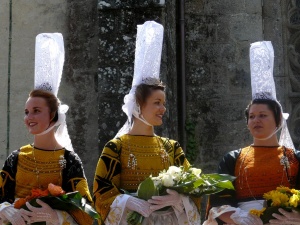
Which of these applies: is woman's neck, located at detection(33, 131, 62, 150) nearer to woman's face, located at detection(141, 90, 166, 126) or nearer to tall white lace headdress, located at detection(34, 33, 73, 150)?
tall white lace headdress, located at detection(34, 33, 73, 150)

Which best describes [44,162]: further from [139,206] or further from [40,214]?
[139,206]

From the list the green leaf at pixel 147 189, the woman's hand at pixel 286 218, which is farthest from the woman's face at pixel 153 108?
the woman's hand at pixel 286 218

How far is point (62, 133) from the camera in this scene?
5207 mm

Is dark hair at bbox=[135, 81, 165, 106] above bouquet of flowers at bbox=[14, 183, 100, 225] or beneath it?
above

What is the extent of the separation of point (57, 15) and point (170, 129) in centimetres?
180

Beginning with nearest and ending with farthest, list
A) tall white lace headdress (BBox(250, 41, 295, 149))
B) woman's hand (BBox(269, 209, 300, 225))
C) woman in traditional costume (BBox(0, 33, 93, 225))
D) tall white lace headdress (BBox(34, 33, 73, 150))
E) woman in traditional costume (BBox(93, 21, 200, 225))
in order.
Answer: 1. woman's hand (BBox(269, 209, 300, 225))
2. woman in traditional costume (BBox(93, 21, 200, 225))
3. woman in traditional costume (BBox(0, 33, 93, 225))
4. tall white lace headdress (BBox(34, 33, 73, 150))
5. tall white lace headdress (BBox(250, 41, 295, 149))

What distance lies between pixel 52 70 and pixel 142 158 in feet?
2.97

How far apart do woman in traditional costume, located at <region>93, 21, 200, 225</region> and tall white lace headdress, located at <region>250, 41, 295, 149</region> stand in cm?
70

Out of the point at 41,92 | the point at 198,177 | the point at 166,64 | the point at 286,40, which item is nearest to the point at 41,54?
the point at 41,92

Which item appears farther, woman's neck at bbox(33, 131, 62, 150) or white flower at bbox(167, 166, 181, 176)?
woman's neck at bbox(33, 131, 62, 150)

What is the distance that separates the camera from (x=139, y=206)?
471 centimetres

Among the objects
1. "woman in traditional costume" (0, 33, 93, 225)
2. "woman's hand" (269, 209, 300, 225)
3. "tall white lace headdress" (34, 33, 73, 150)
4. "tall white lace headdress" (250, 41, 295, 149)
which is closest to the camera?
"woman's hand" (269, 209, 300, 225)

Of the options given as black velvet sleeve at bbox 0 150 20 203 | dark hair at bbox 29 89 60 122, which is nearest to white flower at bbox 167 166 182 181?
dark hair at bbox 29 89 60 122

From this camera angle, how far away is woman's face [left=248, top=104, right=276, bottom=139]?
513 centimetres
